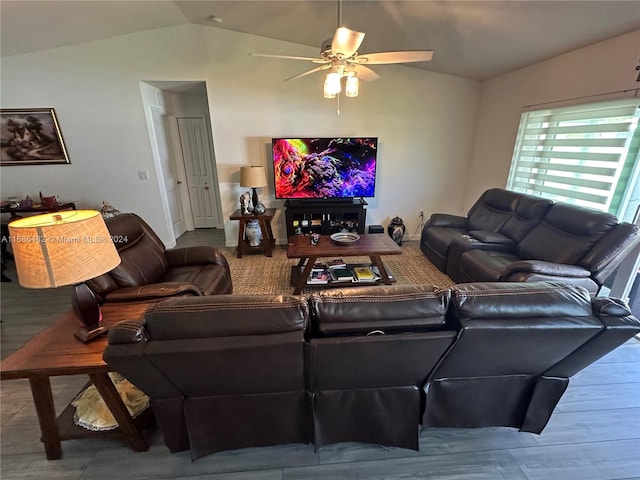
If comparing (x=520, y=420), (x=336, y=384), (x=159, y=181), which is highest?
(x=159, y=181)

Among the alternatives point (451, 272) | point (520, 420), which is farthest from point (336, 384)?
point (451, 272)

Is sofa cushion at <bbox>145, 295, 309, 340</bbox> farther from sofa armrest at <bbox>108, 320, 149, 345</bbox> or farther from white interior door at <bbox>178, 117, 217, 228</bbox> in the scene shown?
white interior door at <bbox>178, 117, 217, 228</bbox>

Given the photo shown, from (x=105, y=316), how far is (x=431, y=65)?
14.6 ft

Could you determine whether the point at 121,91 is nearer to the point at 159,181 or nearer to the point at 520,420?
the point at 159,181

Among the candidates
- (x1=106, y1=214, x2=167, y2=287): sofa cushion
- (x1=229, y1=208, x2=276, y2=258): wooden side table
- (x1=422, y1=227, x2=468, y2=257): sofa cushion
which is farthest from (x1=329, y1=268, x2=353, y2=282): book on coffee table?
(x1=106, y1=214, x2=167, y2=287): sofa cushion

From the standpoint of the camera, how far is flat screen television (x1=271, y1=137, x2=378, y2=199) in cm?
404

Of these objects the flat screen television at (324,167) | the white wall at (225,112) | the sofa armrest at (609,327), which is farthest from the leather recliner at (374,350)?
the white wall at (225,112)

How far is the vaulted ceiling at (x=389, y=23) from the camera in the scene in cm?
229

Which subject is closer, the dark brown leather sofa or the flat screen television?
the dark brown leather sofa

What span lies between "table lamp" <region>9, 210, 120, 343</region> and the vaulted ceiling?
2.72 meters

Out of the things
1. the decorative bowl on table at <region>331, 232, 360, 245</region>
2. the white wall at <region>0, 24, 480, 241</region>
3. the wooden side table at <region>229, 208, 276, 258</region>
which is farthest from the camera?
the wooden side table at <region>229, 208, 276, 258</region>

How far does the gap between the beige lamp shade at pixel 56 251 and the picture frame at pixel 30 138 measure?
372 centimetres

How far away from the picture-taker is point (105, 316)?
167 centimetres

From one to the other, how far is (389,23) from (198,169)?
3.87 metres
